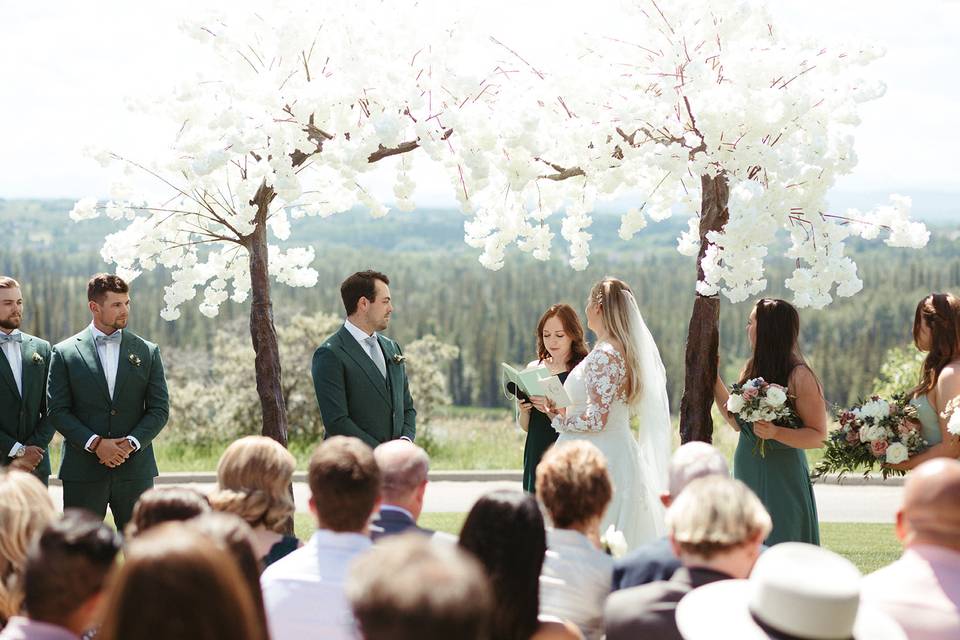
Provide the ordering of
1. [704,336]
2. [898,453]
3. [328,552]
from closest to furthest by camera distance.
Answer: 1. [328,552]
2. [898,453]
3. [704,336]

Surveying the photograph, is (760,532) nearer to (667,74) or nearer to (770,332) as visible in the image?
(770,332)

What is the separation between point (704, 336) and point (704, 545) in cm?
405

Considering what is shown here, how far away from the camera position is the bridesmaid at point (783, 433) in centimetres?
616

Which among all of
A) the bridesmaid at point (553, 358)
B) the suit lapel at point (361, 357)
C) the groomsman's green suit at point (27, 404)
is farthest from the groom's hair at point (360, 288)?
the groomsman's green suit at point (27, 404)

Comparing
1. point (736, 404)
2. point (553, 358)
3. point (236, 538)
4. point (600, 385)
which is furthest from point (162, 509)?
point (553, 358)

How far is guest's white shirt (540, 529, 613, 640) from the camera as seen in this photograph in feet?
12.0

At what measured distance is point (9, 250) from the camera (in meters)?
111

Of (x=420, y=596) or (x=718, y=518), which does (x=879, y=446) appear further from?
(x=420, y=596)

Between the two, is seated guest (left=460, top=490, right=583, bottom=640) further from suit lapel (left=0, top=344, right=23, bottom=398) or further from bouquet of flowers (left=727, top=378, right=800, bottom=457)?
suit lapel (left=0, top=344, right=23, bottom=398)

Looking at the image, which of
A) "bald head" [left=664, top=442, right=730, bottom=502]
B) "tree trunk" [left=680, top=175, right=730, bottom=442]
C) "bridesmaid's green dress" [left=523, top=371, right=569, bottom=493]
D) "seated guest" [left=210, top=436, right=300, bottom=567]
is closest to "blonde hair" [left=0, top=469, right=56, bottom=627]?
"seated guest" [left=210, top=436, right=300, bottom=567]

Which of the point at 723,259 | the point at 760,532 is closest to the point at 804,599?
the point at 760,532

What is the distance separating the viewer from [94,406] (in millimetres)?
6836

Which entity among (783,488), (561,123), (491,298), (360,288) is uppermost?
(561,123)

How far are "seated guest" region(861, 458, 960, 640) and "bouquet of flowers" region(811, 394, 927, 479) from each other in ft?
8.28
